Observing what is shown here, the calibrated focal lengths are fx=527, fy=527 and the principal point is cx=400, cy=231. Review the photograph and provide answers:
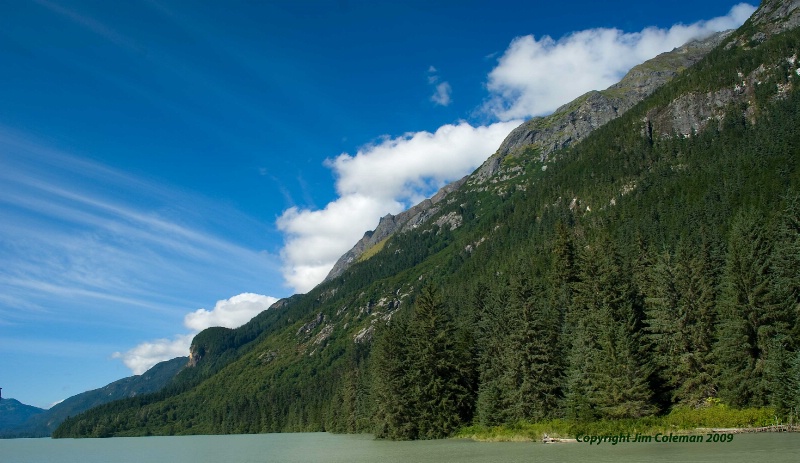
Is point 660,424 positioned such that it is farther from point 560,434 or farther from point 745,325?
point 745,325

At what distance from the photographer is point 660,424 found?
46.6 metres

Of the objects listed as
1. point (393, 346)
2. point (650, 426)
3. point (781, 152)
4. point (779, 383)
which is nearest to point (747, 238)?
point (779, 383)

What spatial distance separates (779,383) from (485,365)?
32431mm

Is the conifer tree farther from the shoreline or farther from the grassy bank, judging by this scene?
the shoreline

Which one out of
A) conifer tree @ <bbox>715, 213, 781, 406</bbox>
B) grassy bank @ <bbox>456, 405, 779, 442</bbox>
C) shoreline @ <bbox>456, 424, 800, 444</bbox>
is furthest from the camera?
conifer tree @ <bbox>715, 213, 781, 406</bbox>

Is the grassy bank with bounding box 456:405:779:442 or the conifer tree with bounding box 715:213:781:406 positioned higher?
the conifer tree with bounding box 715:213:781:406

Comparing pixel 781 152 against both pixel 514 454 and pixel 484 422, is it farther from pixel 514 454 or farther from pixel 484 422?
pixel 514 454

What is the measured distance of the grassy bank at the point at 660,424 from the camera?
42812 mm

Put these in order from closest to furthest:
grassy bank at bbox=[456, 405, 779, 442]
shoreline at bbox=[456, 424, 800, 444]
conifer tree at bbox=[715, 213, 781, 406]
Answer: shoreline at bbox=[456, 424, 800, 444]
grassy bank at bbox=[456, 405, 779, 442]
conifer tree at bbox=[715, 213, 781, 406]

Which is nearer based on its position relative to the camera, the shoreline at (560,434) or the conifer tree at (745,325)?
the shoreline at (560,434)

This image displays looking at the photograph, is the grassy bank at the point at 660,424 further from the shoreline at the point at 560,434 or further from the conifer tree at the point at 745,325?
the conifer tree at the point at 745,325

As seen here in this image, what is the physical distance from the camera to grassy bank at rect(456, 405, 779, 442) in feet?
140

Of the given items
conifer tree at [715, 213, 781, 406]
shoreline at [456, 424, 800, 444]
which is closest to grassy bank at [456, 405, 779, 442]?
shoreline at [456, 424, 800, 444]

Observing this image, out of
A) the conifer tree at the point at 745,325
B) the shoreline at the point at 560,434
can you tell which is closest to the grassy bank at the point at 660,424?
the shoreline at the point at 560,434
